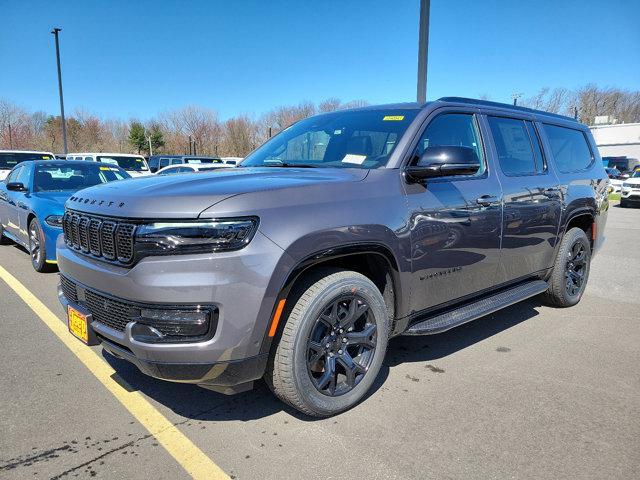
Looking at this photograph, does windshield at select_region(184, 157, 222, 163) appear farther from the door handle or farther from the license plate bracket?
→ the license plate bracket

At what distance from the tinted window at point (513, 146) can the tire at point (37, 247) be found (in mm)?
5693

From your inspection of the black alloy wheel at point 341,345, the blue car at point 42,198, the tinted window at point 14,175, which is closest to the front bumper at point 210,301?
the black alloy wheel at point 341,345

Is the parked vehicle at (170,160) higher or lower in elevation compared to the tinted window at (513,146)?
higher

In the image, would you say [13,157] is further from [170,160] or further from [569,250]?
[569,250]

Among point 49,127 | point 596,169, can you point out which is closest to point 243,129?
point 49,127

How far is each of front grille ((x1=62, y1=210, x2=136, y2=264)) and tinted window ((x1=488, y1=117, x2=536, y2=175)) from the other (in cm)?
301

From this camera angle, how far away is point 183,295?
2301 mm

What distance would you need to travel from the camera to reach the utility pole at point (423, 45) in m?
7.07

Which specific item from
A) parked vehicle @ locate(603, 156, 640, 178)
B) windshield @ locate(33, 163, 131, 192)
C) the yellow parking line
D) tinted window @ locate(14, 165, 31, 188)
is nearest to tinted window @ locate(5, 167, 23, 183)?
tinted window @ locate(14, 165, 31, 188)

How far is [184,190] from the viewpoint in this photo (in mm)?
2516

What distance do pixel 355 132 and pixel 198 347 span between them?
6.74 feet

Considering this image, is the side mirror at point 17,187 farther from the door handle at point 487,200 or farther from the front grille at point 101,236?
the door handle at point 487,200

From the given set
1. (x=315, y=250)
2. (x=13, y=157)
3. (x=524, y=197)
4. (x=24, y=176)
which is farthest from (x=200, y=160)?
(x=315, y=250)

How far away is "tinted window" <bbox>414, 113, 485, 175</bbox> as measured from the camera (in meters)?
3.43
